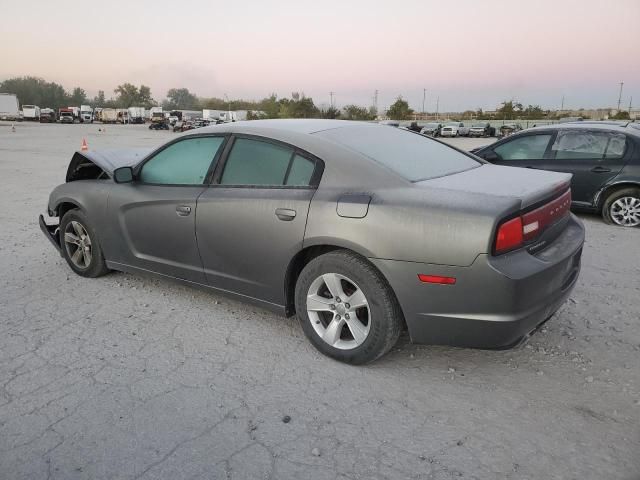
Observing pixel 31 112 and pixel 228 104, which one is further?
pixel 228 104

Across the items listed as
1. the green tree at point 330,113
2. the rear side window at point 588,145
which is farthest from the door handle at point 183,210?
the green tree at point 330,113

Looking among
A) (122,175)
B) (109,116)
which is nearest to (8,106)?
(109,116)

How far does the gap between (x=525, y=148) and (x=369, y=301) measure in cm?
593

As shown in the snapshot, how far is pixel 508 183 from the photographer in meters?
3.03

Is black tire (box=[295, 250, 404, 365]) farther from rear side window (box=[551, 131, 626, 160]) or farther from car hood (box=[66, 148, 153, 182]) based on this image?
rear side window (box=[551, 131, 626, 160])

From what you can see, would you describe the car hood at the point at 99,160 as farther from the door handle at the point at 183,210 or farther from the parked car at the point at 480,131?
the parked car at the point at 480,131

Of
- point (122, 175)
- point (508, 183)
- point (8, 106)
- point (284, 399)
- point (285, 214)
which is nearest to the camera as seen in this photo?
point (284, 399)

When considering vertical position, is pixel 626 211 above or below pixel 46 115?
below

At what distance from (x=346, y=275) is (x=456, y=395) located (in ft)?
3.04

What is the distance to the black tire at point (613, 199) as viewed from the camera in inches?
269

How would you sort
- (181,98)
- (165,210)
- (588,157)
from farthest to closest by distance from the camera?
(181,98) < (588,157) < (165,210)

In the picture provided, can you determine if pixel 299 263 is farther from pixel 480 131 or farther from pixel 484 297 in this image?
pixel 480 131

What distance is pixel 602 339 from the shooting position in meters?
3.44

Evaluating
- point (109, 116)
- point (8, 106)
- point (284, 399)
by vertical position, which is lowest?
point (284, 399)
